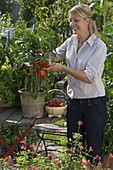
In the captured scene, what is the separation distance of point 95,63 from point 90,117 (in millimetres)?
401

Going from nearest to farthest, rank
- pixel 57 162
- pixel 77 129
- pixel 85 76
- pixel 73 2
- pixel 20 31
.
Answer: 1. pixel 57 162
2. pixel 85 76
3. pixel 77 129
4. pixel 20 31
5. pixel 73 2

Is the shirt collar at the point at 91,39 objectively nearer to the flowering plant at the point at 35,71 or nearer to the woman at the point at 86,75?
the woman at the point at 86,75

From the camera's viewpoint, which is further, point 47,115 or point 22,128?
point 22,128

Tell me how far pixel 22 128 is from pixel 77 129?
999 mm

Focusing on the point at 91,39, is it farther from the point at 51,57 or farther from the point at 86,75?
the point at 51,57

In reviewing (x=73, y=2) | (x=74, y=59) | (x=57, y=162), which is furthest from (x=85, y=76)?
(x=73, y=2)

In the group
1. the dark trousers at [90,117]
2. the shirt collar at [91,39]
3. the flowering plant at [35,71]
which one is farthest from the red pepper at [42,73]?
the shirt collar at [91,39]

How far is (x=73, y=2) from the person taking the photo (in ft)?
18.9

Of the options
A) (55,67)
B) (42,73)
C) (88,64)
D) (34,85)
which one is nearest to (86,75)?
(88,64)

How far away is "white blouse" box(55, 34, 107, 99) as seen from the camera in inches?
100

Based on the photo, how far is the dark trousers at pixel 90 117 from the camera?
8.66 ft

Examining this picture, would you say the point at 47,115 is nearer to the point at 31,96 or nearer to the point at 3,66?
the point at 31,96

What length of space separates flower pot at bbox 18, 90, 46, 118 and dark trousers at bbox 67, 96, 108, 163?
237 mm

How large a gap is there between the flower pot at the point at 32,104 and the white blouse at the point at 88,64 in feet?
0.83
